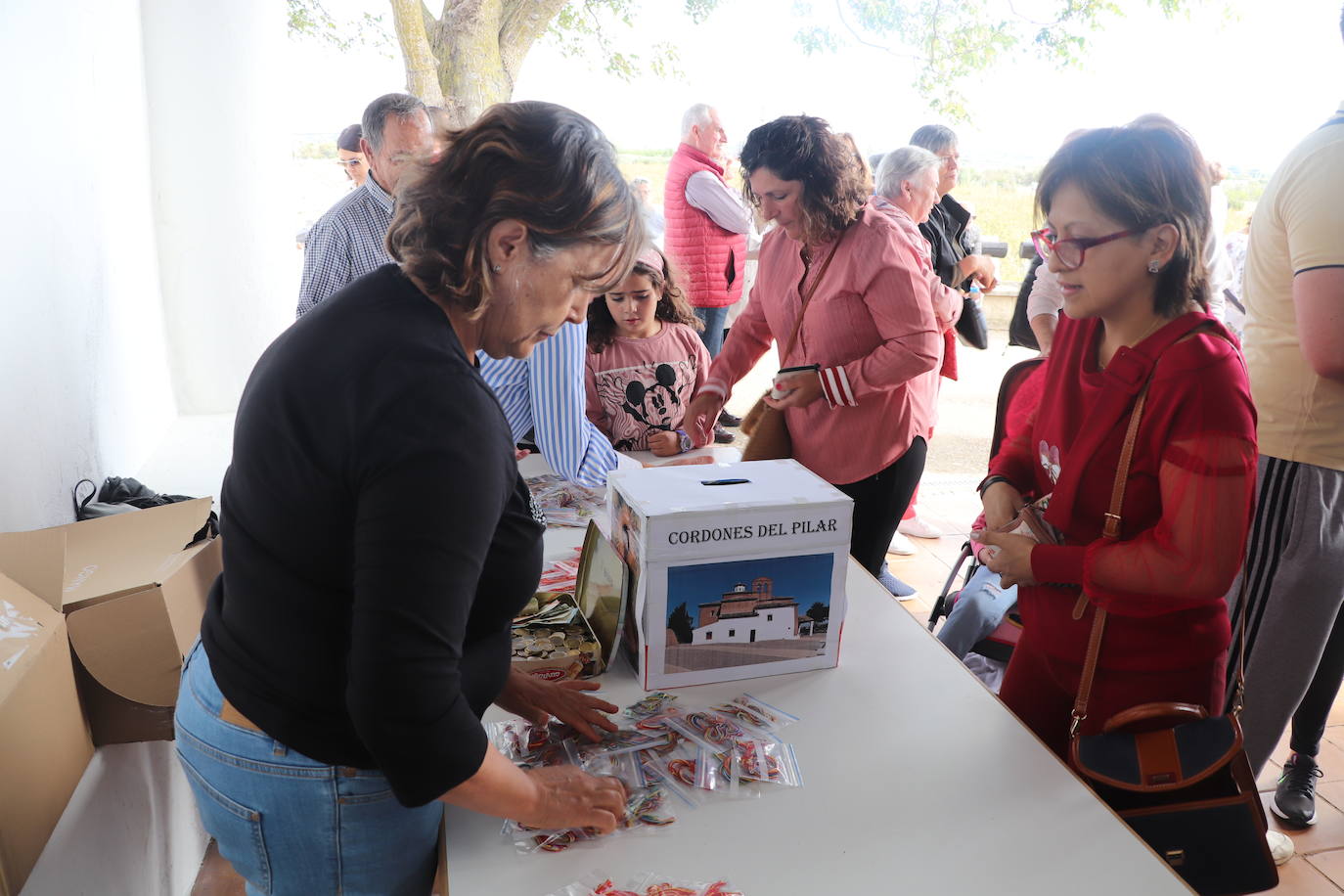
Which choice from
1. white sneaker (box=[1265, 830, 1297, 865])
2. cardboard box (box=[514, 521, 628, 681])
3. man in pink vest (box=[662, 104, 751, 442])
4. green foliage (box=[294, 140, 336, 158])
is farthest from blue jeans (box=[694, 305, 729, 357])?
cardboard box (box=[514, 521, 628, 681])

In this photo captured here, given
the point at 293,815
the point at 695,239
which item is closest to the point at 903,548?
the point at 695,239

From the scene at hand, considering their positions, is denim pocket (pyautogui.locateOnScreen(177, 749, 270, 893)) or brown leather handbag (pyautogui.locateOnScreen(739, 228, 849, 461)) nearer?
denim pocket (pyautogui.locateOnScreen(177, 749, 270, 893))

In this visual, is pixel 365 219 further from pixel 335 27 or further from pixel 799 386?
pixel 335 27

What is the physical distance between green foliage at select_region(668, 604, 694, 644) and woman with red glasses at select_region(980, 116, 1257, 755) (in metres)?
0.45

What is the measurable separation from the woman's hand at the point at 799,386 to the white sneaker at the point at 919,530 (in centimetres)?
203

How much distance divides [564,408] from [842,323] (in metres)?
0.76

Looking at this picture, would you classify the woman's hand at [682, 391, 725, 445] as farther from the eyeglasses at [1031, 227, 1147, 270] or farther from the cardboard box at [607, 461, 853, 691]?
the eyeglasses at [1031, 227, 1147, 270]

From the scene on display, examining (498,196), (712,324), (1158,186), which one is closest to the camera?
(498,196)

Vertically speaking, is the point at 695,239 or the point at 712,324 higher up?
the point at 695,239

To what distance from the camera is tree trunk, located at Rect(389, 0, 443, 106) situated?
18.0 feet

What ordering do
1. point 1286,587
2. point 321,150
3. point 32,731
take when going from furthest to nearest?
1. point 321,150
2. point 1286,587
3. point 32,731

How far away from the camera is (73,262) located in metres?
2.31

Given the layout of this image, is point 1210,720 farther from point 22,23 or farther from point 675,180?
point 675,180

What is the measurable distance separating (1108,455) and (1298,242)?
2.66 ft
